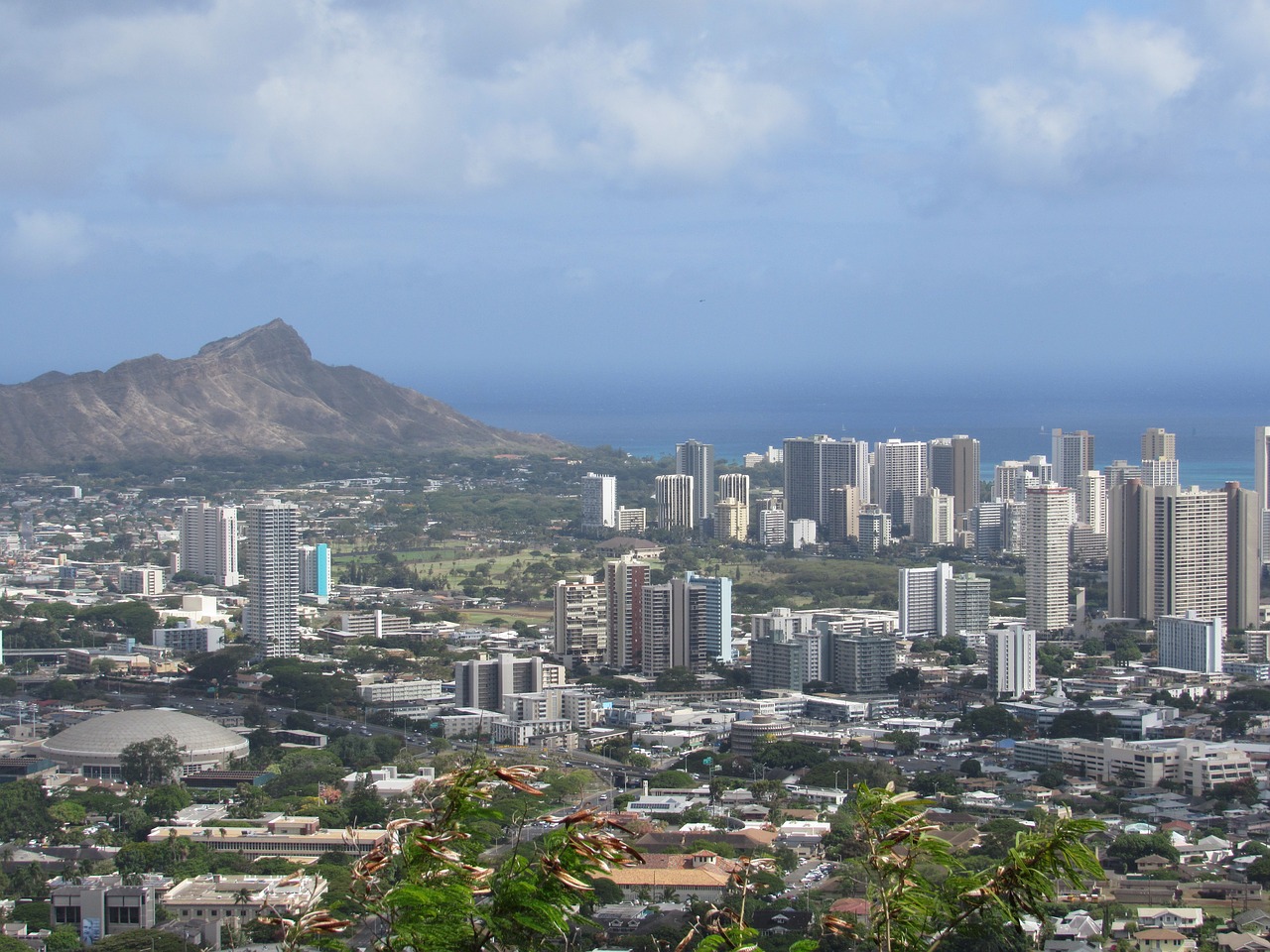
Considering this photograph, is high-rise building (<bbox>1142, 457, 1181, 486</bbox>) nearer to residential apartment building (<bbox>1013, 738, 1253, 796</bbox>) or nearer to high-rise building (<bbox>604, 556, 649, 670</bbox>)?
high-rise building (<bbox>604, 556, 649, 670</bbox>)

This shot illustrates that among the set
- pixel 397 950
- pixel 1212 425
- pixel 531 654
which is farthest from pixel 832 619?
pixel 1212 425


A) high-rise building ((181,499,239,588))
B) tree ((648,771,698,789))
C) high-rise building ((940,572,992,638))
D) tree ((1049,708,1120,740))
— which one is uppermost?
high-rise building ((181,499,239,588))

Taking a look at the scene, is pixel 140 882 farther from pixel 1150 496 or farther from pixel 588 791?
pixel 1150 496

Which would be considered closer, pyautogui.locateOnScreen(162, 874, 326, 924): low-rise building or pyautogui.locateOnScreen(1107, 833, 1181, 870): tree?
pyautogui.locateOnScreen(162, 874, 326, 924): low-rise building

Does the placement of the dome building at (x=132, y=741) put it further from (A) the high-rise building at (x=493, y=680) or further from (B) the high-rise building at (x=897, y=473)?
(B) the high-rise building at (x=897, y=473)

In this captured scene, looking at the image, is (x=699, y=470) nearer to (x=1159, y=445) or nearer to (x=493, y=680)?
(x=1159, y=445)

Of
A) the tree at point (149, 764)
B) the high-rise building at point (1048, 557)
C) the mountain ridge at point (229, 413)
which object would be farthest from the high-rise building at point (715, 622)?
the mountain ridge at point (229, 413)

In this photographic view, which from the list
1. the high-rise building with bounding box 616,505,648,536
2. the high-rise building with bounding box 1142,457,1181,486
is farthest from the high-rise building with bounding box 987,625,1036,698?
the high-rise building with bounding box 616,505,648,536
